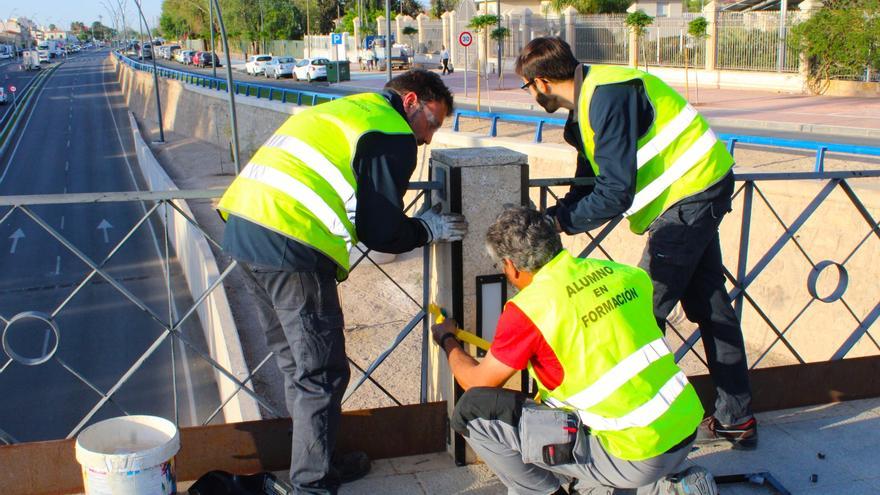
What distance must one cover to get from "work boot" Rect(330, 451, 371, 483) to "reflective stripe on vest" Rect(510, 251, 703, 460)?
1173mm

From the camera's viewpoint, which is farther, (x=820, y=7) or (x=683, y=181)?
(x=820, y=7)

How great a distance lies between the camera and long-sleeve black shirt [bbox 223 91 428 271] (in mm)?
2977

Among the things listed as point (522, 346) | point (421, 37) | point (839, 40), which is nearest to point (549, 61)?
point (522, 346)

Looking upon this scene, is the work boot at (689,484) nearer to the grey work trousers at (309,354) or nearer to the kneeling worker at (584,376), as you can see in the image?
the kneeling worker at (584,376)

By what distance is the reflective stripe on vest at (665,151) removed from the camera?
343 cm

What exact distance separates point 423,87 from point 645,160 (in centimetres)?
96

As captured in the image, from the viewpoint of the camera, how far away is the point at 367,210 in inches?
118

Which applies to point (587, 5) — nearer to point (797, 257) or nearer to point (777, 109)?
point (777, 109)

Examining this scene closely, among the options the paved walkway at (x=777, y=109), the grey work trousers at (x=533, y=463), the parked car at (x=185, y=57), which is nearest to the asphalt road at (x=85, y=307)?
the grey work trousers at (x=533, y=463)

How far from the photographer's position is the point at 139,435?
3.34 m

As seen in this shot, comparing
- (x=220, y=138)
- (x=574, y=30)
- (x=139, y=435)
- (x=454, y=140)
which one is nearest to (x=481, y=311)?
(x=139, y=435)

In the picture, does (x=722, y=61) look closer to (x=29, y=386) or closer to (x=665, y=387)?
(x=29, y=386)

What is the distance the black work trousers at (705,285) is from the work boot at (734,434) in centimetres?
4

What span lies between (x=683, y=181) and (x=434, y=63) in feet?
163
